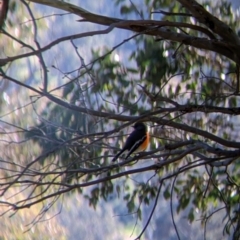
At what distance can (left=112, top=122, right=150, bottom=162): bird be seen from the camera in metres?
6.00

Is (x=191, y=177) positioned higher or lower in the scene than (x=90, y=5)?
lower

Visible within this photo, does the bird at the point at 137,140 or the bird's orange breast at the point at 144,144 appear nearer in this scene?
the bird at the point at 137,140

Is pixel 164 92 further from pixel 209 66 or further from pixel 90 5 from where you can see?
pixel 90 5

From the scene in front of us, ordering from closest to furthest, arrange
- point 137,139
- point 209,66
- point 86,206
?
1. point 137,139
2. point 209,66
3. point 86,206

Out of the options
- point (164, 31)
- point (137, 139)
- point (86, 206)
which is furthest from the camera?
point (86, 206)

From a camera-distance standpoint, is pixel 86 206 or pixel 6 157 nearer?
pixel 6 157

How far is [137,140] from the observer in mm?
6027

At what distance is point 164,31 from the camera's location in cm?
508

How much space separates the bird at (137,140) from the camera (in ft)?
19.7

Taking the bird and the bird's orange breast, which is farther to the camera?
the bird's orange breast

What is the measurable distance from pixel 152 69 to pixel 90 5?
3.26ft

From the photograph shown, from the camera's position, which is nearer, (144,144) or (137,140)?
(137,140)

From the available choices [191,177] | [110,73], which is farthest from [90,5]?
[191,177]

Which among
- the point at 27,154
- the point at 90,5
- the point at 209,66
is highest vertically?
the point at 90,5
